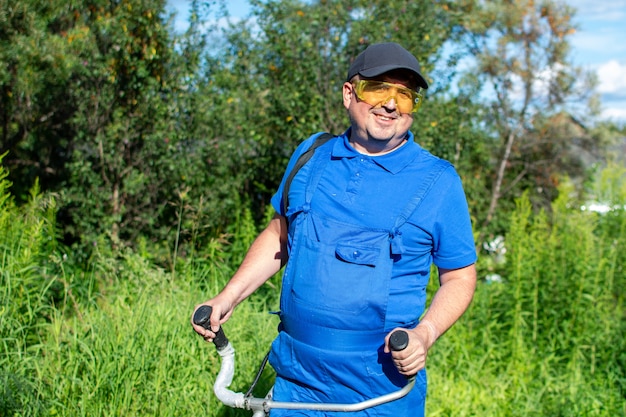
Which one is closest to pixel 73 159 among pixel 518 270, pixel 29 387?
pixel 29 387

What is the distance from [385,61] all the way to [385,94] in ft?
0.37

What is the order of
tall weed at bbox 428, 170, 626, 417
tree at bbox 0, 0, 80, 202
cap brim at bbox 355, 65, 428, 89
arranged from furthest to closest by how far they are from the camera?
tree at bbox 0, 0, 80, 202, tall weed at bbox 428, 170, 626, 417, cap brim at bbox 355, 65, 428, 89

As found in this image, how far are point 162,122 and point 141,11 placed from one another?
3.14ft

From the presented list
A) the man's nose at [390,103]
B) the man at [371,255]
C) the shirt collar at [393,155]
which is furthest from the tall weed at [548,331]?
the man's nose at [390,103]

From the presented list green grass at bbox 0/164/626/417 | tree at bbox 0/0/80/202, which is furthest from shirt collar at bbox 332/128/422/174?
tree at bbox 0/0/80/202

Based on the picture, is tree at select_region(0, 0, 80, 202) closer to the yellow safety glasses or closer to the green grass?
the green grass

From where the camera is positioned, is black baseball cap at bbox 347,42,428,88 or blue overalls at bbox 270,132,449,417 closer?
blue overalls at bbox 270,132,449,417

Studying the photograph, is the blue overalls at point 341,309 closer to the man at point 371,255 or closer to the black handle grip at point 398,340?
the man at point 371,255

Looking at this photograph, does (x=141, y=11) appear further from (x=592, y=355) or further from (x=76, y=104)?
(x=592, y=355)

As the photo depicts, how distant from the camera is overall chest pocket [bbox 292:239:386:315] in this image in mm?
2344

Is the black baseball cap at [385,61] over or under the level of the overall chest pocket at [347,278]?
over

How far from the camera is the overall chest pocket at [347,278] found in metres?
2.34

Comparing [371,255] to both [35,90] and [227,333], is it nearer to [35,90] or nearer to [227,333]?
[227,333]

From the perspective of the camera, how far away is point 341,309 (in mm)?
2361
